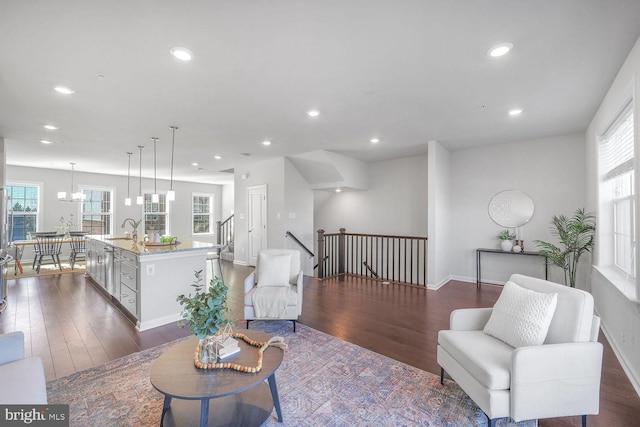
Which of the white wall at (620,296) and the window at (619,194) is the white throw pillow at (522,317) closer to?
the white wall at (620,296)

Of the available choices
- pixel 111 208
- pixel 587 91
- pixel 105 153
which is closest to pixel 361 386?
pixel 587 91

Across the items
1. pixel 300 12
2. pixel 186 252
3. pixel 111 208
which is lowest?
pixel 186 252

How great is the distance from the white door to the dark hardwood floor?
1.51 metres

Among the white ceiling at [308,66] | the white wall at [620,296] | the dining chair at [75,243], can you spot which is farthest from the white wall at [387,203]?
the dining chair at [75,243]

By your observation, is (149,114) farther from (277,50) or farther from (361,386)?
(361,386)

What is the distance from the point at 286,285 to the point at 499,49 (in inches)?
124

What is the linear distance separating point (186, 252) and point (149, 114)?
6.05 feet

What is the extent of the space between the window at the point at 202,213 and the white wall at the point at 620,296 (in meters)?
11.1

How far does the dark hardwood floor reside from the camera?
254 centimetres

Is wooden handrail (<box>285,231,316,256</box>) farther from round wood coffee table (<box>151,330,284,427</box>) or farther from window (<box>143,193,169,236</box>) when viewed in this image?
window (<box>143,193,169,236</box>)

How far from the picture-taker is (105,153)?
242 inches

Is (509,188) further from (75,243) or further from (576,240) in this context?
(75,243)

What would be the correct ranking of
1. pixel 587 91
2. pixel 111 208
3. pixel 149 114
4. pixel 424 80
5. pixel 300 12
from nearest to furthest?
pixel 300 12, pixel 424 80, pixel 587 91, pixel 149 114, pixel 111 208

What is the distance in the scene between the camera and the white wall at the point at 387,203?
262 inches
